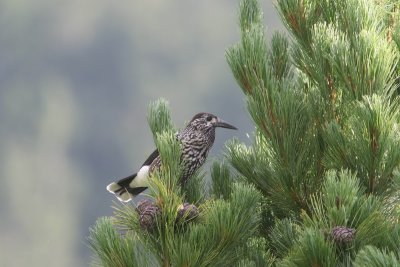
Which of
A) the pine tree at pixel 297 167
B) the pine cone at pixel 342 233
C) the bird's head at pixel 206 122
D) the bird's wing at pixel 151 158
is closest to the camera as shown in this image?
the pine cone at pixel 342 233

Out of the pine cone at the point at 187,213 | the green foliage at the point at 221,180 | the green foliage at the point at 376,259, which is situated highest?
the green foliage at the point at 221,180

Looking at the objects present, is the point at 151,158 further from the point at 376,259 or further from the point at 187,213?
the point at 376,259

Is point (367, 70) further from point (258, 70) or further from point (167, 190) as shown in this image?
point (167, 190)

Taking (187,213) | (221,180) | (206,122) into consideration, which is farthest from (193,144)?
(187,213)

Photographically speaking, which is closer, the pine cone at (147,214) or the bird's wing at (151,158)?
the pine cone at (147,214)

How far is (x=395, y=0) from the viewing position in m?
4.93

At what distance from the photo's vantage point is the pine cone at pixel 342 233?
118 inches

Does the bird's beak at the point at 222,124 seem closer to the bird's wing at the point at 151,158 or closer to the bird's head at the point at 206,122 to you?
the bird's head at the point at 206,122

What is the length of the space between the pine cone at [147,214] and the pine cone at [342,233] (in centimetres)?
76

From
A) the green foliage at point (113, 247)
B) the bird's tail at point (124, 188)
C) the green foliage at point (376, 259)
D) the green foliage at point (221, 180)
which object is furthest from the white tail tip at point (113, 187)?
the green foliage at point (376, 259)

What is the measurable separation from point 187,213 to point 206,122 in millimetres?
1107

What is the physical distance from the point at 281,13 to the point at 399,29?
67cm

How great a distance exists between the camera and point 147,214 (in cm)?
330

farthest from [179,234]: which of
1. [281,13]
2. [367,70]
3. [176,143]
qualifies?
[281,13]
